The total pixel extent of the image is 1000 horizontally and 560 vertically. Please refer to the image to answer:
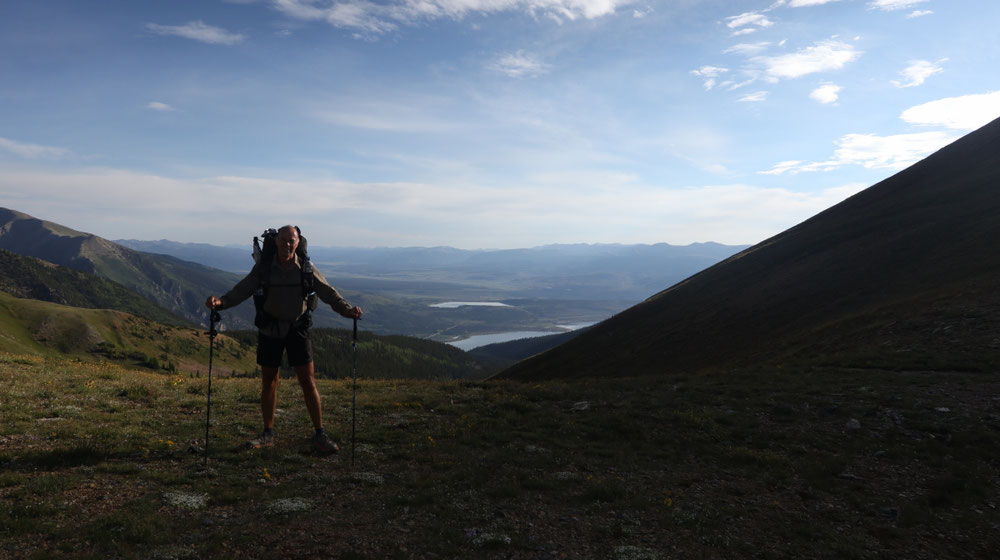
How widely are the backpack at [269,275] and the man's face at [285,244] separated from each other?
21cm

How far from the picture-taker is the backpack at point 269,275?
35.3 feet

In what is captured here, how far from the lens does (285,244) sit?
10789 millimetres

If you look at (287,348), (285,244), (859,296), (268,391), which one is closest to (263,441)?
(268,391)

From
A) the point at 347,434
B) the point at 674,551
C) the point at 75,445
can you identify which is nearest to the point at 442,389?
the point at 347,434

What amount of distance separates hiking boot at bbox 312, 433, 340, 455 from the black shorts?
→ 78.0 inches

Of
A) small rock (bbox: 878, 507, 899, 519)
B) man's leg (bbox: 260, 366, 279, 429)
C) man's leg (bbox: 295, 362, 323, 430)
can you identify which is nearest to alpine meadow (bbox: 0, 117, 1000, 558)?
small rock (bbox: 878, 507, 899, 519)

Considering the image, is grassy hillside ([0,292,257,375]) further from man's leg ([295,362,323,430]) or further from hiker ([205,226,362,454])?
hiker ([205,226,362,454])

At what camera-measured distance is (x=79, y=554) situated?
635 centimetres

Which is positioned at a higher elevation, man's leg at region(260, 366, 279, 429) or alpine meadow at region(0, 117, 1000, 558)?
man's leg at region(260, 366, 279, 429)

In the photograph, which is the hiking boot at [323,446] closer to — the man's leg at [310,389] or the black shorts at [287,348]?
the man's leg at [310,389]

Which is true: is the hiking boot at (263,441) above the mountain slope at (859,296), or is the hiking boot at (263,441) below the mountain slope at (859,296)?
below

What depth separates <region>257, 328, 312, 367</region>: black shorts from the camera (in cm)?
1084

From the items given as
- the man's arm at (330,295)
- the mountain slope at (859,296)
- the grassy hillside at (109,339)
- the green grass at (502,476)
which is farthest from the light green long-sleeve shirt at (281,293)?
the grassy hillside at (109,339)

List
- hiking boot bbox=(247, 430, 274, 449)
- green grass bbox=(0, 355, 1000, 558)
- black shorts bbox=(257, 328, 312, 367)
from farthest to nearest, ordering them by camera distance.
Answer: hiking boot bbox=(247, 430, 274, 449) → black shorts bbox=(257, 328, 312, 367) → green grass bbox=(0, 355, 1000, 558)
